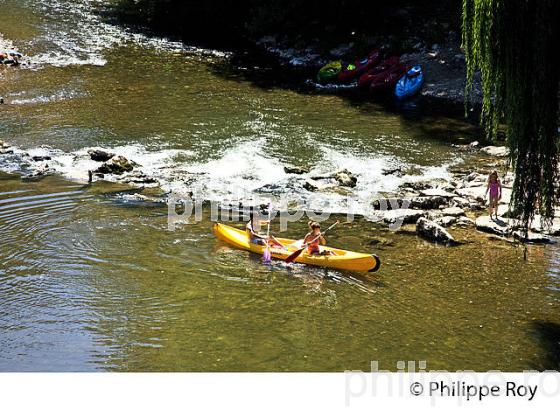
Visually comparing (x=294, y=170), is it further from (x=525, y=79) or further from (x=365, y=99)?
(x=525, y=79)

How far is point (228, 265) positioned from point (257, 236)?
3.45 feet

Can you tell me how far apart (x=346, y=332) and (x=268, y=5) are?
82.5 feet

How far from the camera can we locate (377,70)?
1037 inches

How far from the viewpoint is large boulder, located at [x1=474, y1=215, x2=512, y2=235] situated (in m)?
14.5

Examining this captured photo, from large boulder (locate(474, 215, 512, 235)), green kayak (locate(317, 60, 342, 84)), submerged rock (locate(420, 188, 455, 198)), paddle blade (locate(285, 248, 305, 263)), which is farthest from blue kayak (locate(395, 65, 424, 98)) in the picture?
paddle blade (locate(285, 248, 305, 263))

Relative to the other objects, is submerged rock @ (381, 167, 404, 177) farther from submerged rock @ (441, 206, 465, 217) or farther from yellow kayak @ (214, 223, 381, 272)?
yellow kayak @ (214, 223, 381, 272)

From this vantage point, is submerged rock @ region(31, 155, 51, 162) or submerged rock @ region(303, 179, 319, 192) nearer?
submerged rock @ region(303, 179, 319, 192)

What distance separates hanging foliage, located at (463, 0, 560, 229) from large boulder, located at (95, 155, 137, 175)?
9729 mm

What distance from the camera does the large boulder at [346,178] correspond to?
55.7 ft

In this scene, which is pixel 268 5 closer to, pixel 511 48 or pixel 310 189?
pixel 310 189

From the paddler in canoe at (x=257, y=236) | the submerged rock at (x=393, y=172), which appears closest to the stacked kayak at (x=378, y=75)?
the submerged rock at (x=393, y=172)

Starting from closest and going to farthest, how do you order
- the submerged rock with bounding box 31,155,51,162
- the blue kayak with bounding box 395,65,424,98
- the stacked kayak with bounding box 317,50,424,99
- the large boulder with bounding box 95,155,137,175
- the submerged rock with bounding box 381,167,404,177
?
the large boulder with bounding box 95,155,137,175
the submerged rock with bounding box 381,167,404,177
the submerged rock with bounding box 31,155,51,162
the blue kayak with bounding box 395,65,424,98
the stacked kayak with bounding box 317,50,424,99

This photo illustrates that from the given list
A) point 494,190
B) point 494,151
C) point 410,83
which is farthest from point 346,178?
point 410,83

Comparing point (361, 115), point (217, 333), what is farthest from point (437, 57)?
point (217, 333)
